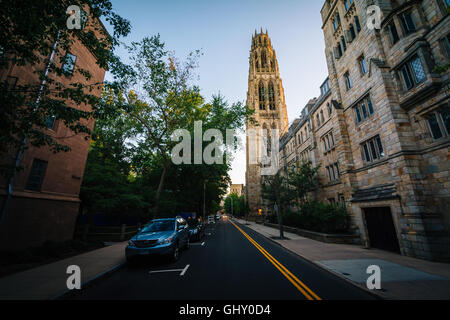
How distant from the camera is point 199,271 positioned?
668 centimetres

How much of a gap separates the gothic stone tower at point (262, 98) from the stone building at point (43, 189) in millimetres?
37364

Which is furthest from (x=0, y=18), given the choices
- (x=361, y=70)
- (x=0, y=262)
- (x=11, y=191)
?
(x=361, y=70)

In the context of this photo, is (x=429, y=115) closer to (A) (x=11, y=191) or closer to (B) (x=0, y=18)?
(B) (x=0, y=18)

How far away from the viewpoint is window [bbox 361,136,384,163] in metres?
11.6

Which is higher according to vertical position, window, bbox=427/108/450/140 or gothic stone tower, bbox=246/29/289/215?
gothic stone tower, bbox=246/29/289/215

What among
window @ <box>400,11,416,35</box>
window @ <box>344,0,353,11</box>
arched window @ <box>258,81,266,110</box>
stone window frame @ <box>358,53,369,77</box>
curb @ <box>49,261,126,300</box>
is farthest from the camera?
arched window @ <box>258,81,266,110</box>

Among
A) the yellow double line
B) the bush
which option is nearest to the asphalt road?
the yellow double line

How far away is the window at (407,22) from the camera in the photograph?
32.4 feet

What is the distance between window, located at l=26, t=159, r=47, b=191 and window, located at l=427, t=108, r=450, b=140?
2055cm

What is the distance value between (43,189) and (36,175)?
2.78ft


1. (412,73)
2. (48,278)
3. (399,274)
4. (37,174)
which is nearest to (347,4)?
(412,73)

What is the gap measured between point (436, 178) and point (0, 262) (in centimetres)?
1892

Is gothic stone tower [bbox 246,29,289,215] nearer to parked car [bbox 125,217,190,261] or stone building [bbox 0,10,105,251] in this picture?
stone building [bbox 0,10,105,251]

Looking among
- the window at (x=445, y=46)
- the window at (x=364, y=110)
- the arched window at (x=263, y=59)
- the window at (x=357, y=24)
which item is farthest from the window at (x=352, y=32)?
the arched window at (x=263, y=59)
